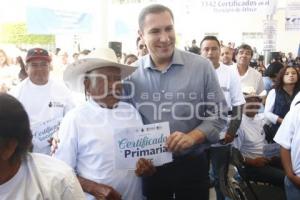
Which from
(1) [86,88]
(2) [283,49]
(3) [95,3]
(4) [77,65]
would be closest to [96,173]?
(1) [86,88]

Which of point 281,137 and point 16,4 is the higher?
point 16,4

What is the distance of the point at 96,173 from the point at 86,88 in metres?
0.44

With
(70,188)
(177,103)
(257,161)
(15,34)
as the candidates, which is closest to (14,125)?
(70,188)

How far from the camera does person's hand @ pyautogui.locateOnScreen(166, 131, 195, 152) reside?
1.81 m

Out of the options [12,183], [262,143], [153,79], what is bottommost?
[262,143]

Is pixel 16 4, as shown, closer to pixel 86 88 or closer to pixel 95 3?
pixel 95 3

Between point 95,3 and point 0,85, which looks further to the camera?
point 95,3

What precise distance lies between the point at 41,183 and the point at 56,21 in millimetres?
4906

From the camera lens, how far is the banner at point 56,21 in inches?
209

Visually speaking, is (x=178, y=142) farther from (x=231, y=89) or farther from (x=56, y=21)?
(x=56, y=21)

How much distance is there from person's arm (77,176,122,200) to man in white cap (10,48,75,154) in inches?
54.3

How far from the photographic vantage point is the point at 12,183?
4.00 feet

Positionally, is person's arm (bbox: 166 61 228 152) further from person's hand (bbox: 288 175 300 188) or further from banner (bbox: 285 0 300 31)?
banner (bbox: 285 0 300 31)

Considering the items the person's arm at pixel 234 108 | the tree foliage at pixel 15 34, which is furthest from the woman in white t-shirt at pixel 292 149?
the tree foliage at pixel 15 34
